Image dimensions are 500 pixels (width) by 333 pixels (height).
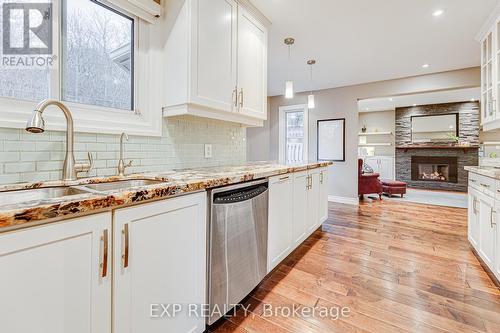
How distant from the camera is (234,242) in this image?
1423 mm

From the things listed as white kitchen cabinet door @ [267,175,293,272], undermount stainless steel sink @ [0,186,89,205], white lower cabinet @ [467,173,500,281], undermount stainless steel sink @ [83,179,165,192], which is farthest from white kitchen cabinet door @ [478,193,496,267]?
undermount stainless steel sink @ [0,186,89,205]

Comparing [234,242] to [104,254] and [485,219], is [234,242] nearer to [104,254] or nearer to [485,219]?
[104,254]

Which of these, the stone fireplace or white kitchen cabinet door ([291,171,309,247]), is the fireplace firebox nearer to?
the stone fireplace

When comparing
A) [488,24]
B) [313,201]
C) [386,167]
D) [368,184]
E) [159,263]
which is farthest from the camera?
[386,167]

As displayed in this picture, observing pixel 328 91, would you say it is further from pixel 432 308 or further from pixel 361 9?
pixel 432 308

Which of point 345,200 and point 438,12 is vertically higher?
point 438,12

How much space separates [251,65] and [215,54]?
534 mm

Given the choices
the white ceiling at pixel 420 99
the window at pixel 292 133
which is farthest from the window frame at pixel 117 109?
the white ceiling at pixel 420 99

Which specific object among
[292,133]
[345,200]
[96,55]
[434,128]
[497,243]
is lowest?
[345,200]

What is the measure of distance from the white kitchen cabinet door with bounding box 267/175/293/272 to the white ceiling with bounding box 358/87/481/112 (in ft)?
14.8

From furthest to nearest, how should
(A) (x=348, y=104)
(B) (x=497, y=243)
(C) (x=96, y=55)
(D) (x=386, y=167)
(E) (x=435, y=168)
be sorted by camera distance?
(D) (x=386, y=167) → (E) (x=435, y=168) → (A) (x=348, y=104) → (B) (x=497, y=243) → (C) (x=96, y=55)

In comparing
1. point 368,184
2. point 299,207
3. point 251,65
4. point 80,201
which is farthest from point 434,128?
point 80,201

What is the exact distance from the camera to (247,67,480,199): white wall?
13.3ft

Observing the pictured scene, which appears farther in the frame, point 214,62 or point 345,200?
point 345,200
